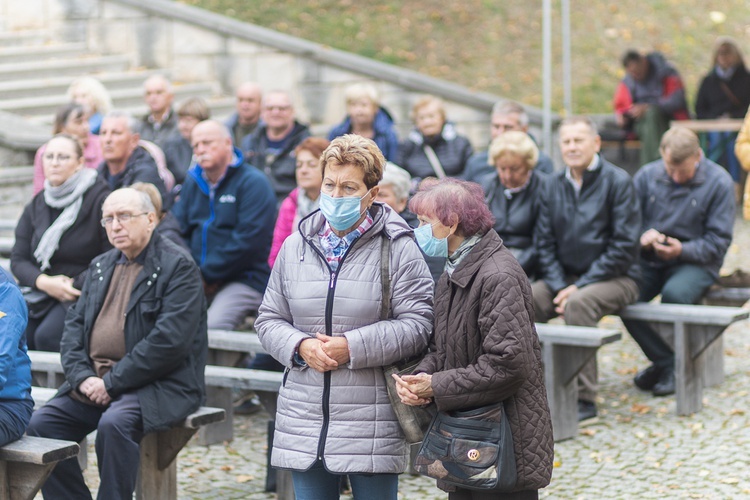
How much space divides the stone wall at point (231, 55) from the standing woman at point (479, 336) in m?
9.27

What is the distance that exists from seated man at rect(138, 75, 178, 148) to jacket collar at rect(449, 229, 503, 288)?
602 cm

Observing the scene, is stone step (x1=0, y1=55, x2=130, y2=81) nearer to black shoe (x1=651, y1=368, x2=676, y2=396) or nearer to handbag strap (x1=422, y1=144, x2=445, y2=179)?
handbag strap (x1=422, y1=144, x2=445, y2=179)

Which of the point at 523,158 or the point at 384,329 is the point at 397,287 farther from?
the point at 523,158

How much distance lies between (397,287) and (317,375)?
18.3 inches

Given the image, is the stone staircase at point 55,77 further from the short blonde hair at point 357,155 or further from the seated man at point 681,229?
the short blonde hair at point 357,155

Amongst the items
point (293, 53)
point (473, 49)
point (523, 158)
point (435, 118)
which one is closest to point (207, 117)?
point (435, 118)

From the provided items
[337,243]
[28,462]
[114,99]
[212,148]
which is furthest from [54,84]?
[337,243]

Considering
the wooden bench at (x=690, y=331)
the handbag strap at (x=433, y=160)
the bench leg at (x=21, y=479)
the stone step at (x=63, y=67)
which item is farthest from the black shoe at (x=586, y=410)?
the stone step at (x=63, y=67)

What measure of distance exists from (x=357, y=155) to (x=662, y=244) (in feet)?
12.6

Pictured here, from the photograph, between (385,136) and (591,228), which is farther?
(385,136)

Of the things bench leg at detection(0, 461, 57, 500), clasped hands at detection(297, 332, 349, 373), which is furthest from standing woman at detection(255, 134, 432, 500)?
bench leg at detection(0, 461, 57, 500)

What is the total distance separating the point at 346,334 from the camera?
185 inches

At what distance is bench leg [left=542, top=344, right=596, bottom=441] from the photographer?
7.25m

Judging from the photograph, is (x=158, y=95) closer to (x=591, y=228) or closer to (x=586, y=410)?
(x=591, y=228)
